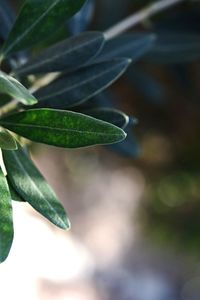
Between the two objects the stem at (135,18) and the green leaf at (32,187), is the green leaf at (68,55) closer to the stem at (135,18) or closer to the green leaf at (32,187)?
the green leaf at (32,187)

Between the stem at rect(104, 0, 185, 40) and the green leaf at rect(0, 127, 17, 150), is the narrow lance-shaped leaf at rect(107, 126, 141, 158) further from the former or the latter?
the green leaf at rect(0, 127, 17, 150)

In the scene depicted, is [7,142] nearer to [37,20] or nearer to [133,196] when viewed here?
[37,20]

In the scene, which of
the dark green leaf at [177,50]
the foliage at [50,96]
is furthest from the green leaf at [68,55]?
the dark green leaf at [177,50]

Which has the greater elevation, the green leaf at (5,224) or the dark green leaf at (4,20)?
the dark green leaf at (4,20)

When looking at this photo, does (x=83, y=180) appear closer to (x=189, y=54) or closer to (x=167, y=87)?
(x=167, y=87)

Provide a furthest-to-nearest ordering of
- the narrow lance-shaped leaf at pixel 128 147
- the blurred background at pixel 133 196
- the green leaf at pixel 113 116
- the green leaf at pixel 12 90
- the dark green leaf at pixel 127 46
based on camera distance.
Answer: the blurred background at pixel 133 196, the narrow lance-shaped leaf at pixel 128 147, the dark green leaf at pixel 127 46, the green leaf at pixel 113 116, the green leaf at pixel 12 90

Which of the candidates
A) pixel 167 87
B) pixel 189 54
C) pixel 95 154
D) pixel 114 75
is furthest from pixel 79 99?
pixel 95 154
